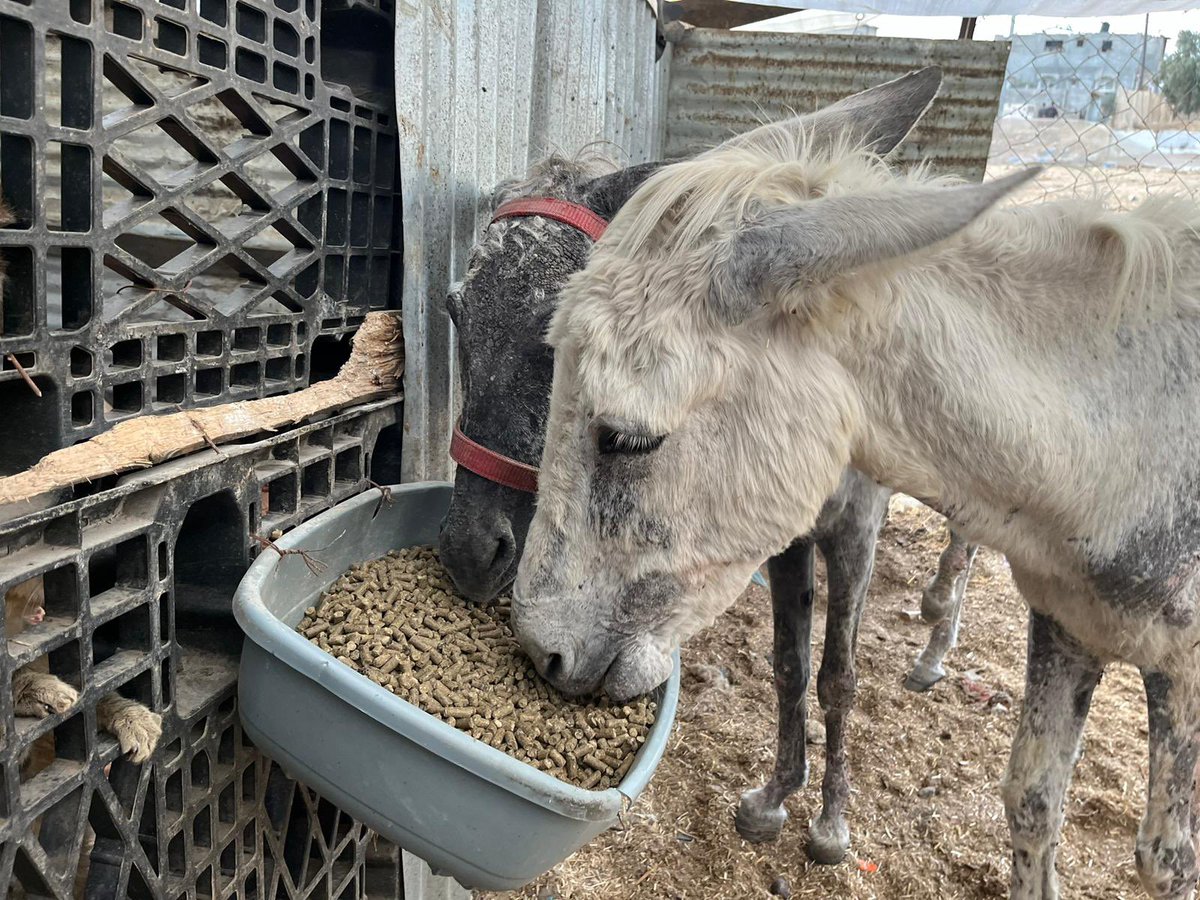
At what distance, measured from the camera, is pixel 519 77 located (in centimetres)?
305

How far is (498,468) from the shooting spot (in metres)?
2.17

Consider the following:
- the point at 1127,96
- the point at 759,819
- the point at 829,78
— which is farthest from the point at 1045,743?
the point at 1127,96

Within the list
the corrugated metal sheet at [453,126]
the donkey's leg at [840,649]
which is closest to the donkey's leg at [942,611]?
the donkey's leg at [840,649]

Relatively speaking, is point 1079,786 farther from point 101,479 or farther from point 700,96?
point 700,96

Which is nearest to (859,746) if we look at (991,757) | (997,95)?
(991,757)

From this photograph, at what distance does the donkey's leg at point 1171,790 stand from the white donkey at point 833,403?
16 cm

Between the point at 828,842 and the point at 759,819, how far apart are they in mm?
253

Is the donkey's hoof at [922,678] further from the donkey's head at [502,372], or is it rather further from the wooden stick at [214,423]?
the wooden stick at [214,423]

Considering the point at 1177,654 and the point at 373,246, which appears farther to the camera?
the point at 373,246

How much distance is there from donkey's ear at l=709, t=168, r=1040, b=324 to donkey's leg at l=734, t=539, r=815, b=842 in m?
1.75

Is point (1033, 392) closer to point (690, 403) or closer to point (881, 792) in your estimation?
point (690, 403)

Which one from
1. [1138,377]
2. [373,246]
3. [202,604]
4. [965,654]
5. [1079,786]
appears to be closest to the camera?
[1138,377]

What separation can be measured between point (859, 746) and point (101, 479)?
329 cm

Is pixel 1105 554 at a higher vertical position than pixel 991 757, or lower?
higher
